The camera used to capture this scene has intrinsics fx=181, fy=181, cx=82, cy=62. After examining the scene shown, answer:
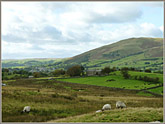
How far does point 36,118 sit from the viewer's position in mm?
17328

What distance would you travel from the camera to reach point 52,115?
19.0 meters

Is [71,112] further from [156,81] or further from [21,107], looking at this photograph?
[156,81]

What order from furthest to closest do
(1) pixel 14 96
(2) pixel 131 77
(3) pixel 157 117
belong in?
(2) pixel 131 77, (1) pixel 14 96, (3) pixel 157 117

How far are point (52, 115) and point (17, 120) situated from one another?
3826mm

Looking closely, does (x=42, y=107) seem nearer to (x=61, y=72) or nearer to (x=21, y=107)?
(x=21, y=107)

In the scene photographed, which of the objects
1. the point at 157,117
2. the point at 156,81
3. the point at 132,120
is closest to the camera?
the point at 132,120

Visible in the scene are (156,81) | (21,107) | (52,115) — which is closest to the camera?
(52,115)

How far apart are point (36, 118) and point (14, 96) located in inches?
345

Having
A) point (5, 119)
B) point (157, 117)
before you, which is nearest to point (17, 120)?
point (5, 119)

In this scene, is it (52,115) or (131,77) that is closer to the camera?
(52,115)

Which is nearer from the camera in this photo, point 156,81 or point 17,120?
point 17,120

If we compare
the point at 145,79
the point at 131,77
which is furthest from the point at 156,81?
the point at 131,77

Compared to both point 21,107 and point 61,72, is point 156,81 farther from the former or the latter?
point 21,107

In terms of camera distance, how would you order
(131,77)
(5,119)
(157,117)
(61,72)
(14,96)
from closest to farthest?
(157,117)
(5,119)
(14,96)
(131,77)
(61,72)
